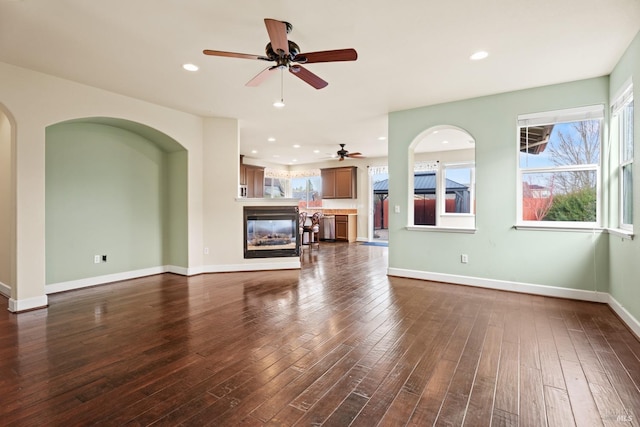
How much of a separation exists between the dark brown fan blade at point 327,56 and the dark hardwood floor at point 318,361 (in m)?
2.42

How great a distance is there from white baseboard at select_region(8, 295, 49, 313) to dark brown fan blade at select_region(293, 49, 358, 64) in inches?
154

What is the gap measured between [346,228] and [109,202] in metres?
6.43

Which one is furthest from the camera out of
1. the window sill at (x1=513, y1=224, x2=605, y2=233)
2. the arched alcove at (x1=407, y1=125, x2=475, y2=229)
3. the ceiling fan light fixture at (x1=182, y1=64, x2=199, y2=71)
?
the arched alcove at (x1=407, y1=125, x2=475, y2=229)

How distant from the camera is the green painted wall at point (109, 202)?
4.27 metres

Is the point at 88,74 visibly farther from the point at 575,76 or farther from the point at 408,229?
the point at 575,76

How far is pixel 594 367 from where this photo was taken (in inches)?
87.1

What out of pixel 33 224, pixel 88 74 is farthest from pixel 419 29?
pixel 33 224

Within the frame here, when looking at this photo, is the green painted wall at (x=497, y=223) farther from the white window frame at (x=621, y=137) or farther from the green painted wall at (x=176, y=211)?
the green painted wall at (x=176, y=211)

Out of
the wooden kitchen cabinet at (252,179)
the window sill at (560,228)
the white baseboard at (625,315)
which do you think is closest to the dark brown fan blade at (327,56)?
the window sill at (560,228)

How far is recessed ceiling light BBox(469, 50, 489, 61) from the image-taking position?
3.10m

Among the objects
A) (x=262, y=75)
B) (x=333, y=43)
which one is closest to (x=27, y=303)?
(x=262, y=75)

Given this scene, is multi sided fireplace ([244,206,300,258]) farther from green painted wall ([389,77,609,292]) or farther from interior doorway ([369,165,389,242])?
interior doorway ([369,165,389,242])

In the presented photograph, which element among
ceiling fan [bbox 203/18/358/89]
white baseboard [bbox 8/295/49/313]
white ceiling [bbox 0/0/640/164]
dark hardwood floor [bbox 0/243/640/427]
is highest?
white ceiling [bbox 0/0/640/164]

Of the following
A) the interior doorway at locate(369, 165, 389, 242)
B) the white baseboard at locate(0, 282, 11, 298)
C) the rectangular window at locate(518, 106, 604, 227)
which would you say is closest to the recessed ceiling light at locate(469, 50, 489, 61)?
the rectangular window at locate(518, 106, 604, 227)
